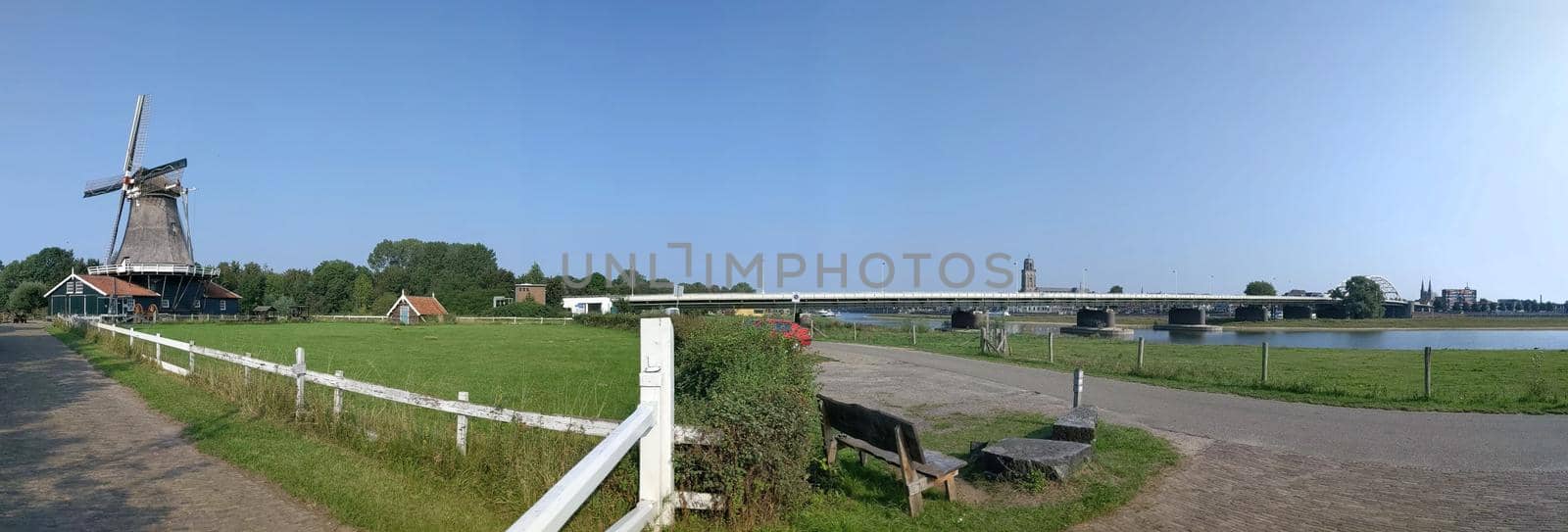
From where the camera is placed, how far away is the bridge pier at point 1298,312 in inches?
4313

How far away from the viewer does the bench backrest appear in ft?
19.0

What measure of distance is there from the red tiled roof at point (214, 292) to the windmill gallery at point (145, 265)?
0.55 ft

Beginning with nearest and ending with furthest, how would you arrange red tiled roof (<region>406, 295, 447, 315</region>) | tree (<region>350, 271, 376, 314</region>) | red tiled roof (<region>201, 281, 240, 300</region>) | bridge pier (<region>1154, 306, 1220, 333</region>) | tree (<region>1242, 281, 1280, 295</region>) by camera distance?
red tiled roof (<region>201, 281, 240, 300</region>)
red tiled roof (<region>406, 295, 447, 315</region>)
bridge pier (<region>1154, 306, 1220, 333</region>)
tree (<region>350, 271, 376, 314</region>)
tree (<region>1242, 281, 1280, 295</region>)

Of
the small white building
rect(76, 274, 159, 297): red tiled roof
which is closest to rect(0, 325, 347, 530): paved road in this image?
rect(76, 274, 159, 297): red tiled roof

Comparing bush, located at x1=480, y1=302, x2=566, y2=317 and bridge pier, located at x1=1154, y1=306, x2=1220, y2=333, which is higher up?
bush, located at x1=480, y1=302, x2=566, y2=317

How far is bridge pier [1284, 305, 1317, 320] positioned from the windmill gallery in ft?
407

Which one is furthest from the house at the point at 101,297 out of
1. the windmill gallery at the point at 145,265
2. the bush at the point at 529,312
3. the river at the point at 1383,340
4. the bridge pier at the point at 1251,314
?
the bridge pier at the point at 1251,314

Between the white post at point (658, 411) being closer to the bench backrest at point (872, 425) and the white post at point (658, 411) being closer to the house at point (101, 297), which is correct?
the bench backrest at point (872, 425)

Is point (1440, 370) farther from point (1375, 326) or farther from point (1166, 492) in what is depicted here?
point (1375, 326)

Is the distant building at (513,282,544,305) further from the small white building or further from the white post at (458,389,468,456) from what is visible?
the white post at (458,389,468,456)

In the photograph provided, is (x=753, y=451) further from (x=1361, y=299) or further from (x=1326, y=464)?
(x=1361, y=299)

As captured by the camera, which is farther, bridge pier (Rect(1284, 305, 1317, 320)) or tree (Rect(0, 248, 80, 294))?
bridge pier (Rect(1284, 305, 1317, 320))

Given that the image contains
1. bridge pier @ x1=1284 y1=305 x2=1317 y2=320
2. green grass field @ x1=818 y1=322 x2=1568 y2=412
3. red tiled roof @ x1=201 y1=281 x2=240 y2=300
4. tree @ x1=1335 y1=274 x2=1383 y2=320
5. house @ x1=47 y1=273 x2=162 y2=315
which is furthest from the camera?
bridge pier @ x1=1284 y1=305 x2=1317 y2=320

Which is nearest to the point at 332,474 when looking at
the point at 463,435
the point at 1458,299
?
the point at 463,435
